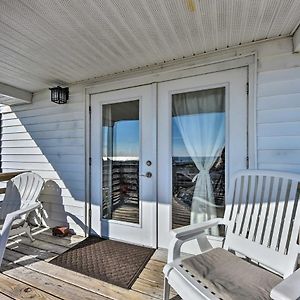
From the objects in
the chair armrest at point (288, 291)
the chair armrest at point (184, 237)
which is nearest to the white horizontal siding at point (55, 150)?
the chair armrest at point (184, 237)

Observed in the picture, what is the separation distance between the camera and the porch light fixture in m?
3.22

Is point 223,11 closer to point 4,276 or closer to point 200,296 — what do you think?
point 200,296

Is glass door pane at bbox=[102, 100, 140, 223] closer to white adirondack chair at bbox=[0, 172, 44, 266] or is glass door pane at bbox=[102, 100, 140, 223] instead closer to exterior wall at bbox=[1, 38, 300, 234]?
exterior wall at bbox=[1, 38, 300, 234]

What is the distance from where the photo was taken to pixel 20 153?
3.89 meters

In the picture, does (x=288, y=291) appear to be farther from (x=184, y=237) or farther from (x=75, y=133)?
(x=75, y=133)

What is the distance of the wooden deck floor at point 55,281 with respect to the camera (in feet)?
5.95

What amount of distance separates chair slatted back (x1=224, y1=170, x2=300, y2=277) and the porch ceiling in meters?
1.24

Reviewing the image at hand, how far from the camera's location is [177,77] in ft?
8.46

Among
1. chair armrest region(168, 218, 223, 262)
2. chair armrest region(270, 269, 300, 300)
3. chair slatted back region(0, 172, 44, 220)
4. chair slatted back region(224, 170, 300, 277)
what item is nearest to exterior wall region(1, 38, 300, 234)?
chair slatted back region(0, 172, 44, 220)

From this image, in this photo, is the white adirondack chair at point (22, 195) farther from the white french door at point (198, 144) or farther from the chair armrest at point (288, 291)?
the chair armrest at point (288, 291)

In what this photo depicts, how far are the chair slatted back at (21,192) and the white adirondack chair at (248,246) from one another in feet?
7.62

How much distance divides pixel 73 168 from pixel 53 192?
58 cm

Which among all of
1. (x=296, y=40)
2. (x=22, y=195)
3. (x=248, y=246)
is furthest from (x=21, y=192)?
(x=296, y=40)

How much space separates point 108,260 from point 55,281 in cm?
55
